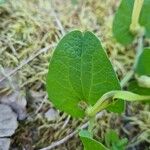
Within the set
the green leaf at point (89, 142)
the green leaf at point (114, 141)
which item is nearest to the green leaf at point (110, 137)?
the green leaf at point (114, 141)

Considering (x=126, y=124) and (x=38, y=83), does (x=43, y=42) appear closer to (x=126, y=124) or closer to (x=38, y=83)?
(x=38, y=83)

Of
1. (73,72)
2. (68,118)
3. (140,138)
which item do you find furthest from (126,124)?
(73,72)

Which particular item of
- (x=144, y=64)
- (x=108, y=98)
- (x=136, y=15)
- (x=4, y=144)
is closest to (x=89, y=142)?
(x=108, y=98)

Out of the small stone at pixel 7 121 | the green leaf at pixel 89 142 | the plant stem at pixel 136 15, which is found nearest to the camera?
the green leaf at pixel 89 142

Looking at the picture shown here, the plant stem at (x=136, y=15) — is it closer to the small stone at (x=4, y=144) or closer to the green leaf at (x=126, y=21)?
the green leaf at (x=126, y=21)

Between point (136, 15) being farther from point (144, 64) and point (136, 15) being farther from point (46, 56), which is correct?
point (46, 56)

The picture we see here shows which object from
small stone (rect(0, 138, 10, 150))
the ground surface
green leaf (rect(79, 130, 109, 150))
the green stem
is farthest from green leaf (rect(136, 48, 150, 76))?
small stone (rect(0, 138, 10, 150))

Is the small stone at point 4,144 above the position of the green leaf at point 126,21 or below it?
below
